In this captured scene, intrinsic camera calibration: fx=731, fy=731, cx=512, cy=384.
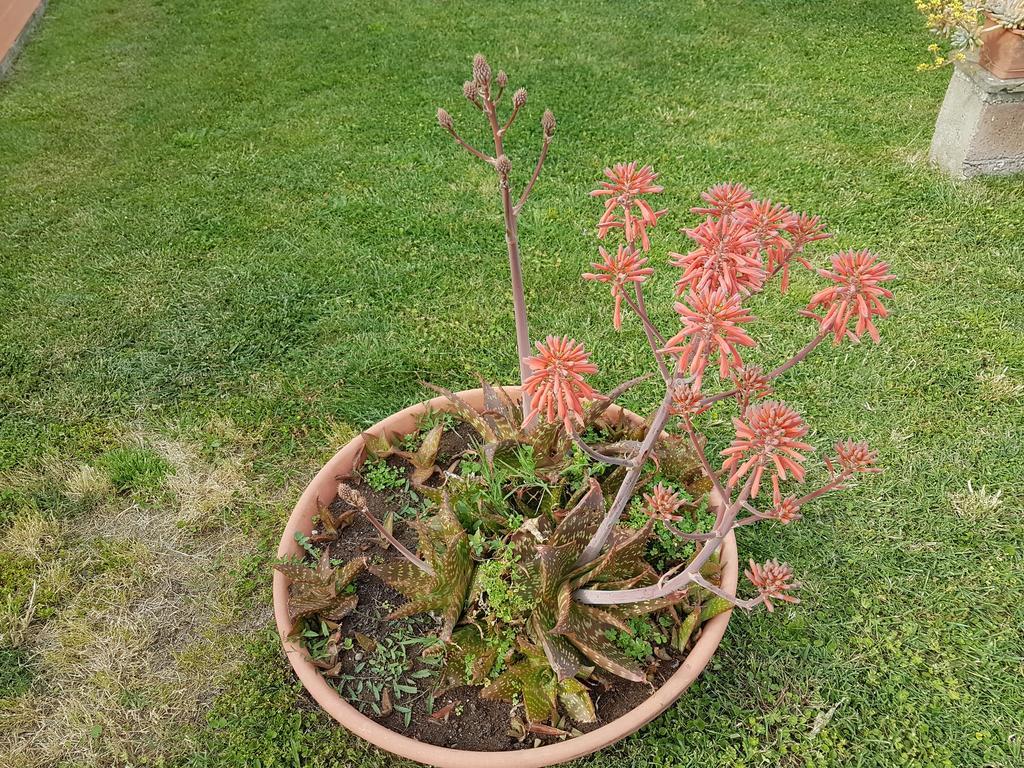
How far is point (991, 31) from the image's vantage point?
385 centimetres

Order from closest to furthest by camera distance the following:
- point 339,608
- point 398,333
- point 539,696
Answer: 1. point 539,696
2. point 339,608
3. point 398,333

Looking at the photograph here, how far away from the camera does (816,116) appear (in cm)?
486

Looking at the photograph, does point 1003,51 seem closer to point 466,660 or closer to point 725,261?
point 725,261

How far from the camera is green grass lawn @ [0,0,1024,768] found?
2.21 meters

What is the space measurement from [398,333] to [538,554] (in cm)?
184

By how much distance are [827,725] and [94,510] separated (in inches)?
104

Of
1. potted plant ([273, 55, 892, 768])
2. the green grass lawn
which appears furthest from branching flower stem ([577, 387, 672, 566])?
the green grass lawn

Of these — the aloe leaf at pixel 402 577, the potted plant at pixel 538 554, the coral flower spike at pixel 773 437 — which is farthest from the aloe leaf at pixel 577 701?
the coral flower spike at pixel 773 437

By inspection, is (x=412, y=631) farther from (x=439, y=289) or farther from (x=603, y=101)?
(x=603, y=101)

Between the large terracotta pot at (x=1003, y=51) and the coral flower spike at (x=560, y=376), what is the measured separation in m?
3.81

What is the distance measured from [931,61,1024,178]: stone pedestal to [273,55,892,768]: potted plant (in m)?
2.90

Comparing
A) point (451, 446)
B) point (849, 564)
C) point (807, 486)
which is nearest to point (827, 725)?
point (849, 564)

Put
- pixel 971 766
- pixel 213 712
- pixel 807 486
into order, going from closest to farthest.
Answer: pixel 971 766 < pixel 213 712 < pixel 807 486

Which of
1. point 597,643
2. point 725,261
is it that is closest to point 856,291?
point 725,261
